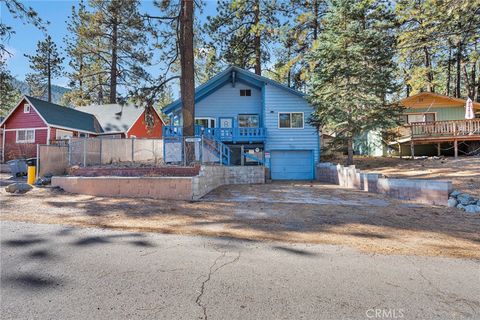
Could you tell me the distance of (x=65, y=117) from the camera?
73.2 ft

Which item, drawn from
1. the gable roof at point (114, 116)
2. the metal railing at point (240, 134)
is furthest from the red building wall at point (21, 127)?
the metal railing at point (240, 134)

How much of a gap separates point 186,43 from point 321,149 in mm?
11183

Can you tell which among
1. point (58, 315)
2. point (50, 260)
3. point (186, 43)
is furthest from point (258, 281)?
point (186, 43)

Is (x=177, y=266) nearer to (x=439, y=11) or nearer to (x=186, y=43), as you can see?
(x=186, y=43)

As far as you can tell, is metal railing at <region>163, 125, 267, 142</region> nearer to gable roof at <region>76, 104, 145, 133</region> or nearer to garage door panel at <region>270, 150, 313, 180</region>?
garage door panel at <region>270, 150, 313, 180</region>

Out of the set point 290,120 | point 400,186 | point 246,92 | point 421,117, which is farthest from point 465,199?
point 421,117

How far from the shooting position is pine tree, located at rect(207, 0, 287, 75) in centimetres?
1892

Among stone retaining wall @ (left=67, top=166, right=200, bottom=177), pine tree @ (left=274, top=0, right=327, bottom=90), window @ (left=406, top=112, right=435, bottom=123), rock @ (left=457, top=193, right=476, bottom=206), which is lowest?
rock @ (left=457, top=193, right=476, bottom=206)

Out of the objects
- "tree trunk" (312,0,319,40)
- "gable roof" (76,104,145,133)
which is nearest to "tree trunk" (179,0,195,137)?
"tree trunk" (312,0,319,40)

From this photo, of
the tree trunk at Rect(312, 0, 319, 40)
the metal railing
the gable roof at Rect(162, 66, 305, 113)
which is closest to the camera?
the metal railing

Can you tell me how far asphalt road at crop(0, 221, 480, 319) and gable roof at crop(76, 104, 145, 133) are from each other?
21589 millimetres

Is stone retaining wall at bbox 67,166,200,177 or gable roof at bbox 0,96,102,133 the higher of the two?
gable roof at bbox 0,96,102,133

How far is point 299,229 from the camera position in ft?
16.9
